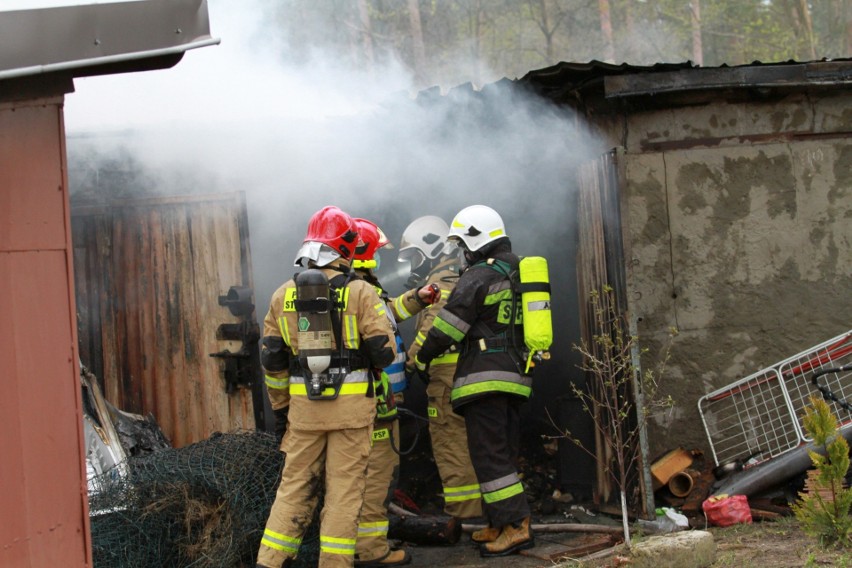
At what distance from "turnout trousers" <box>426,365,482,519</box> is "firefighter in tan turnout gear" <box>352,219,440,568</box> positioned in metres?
0.43

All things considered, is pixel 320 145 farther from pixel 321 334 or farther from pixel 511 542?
pixel 511 542

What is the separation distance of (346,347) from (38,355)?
76.8 inches

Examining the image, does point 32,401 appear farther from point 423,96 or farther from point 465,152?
point 465,152

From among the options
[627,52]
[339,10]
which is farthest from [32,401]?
[627,52]

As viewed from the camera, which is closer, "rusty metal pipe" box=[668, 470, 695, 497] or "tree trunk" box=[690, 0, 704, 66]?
"rusty metal pipe" box=[668, 470, 695, 497]

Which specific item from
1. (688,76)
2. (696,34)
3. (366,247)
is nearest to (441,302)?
(366,247)

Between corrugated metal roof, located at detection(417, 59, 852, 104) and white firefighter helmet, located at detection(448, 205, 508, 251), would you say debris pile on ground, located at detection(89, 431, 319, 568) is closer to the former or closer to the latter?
white firefighter helmet, located at detection(448, 205, 508, 251)

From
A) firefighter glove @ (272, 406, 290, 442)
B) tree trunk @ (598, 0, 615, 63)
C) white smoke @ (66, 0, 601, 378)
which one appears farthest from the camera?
tree trunk @ (598, 0, 615, 63)

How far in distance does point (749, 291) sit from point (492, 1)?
22.4 meters

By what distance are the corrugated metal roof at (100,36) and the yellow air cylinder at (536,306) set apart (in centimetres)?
296

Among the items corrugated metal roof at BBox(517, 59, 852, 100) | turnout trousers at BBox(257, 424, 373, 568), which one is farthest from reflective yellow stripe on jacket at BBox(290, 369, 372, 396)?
corrugated metal roof at BBox(517, 59, 852, 100)

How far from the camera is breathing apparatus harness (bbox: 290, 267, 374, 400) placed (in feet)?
16.6

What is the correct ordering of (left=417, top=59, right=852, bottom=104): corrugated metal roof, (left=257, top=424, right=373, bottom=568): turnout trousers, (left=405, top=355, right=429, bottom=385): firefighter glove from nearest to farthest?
(left=257, top=424, right=373, bottom=568): turnout trousers → (left=405, top=355, right=429, bottom=385): firefighter glove → (left=417, top=59, right=852, bottom=104): corrugated metal roof

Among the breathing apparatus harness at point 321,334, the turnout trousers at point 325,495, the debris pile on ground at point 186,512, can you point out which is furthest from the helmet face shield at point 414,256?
the debris pile on ground at point 186,512
